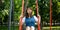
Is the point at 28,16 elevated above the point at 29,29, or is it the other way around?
the point at 28,16

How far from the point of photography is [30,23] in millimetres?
5094

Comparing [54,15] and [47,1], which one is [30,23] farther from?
[54,15]

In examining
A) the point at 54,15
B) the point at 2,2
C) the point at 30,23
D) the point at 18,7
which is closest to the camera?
the point at 30,23

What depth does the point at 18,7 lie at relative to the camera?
1088 cm

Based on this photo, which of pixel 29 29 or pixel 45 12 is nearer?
pixel 29 29

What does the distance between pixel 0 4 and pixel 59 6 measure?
349 cm

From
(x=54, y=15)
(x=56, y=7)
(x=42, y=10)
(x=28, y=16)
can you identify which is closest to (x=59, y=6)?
(x=56, y=7)

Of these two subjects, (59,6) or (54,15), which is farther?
(54,15)

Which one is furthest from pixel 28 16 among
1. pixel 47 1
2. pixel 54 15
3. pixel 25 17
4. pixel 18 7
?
pixel 54 15

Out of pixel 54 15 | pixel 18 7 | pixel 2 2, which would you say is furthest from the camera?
pixel 54 15

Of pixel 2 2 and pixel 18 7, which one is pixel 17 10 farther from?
pixel 2 2

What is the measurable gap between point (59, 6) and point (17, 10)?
2.55 meters

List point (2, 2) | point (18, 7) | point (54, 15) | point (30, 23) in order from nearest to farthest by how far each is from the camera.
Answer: point (30, 23) < point (18, 7) < point (2, 2) < point (54, 15)

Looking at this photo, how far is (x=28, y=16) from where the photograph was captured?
16.8 ft
